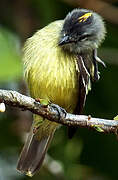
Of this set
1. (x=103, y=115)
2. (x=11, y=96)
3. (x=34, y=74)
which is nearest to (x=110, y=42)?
(x=103, y=115)

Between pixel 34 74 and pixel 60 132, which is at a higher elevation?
pixel 34 74

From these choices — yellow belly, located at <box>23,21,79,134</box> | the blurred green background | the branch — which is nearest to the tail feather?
the blurred green background

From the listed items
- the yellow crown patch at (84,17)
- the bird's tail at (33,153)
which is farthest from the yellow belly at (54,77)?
the bird's tail at (33,153)

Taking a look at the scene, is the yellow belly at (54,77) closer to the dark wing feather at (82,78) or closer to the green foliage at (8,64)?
the dark wing feather at (82,78)

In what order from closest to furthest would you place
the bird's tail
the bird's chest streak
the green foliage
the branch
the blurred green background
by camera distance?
1. the branch
2. the green foliage
3. the bird's chest streak
4. the bird's tail
5. the blurred green background

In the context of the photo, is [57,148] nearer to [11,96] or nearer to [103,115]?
[103,115]

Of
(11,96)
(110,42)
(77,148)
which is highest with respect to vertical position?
(11,96)

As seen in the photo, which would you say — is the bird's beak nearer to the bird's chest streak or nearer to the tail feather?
the bird's chest streak

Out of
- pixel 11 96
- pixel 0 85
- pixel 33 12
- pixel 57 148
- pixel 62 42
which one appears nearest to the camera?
pixel 11 96
